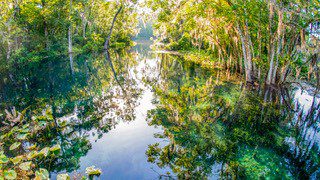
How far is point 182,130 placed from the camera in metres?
10.5

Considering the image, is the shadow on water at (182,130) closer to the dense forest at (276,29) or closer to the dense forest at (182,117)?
the dense forest at (182,117)

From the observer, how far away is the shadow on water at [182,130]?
7.79 m

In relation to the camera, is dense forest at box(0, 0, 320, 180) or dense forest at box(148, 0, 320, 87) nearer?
dense forest at box(0, 0, 320, 180)

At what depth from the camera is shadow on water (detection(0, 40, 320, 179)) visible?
779 centimetres

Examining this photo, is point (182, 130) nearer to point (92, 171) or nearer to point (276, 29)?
point (92, 171)

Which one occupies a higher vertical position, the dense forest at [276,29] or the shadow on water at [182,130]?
the dense forest at [276,29]

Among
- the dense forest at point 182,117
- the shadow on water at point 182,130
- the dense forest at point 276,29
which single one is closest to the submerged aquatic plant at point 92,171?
the dense forest at point 182,117

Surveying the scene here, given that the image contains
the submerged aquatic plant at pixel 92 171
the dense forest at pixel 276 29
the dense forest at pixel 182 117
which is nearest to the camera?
the submerged aquatic plant at pixel 92 171

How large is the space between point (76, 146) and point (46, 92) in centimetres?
1089

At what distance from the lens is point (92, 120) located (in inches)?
494

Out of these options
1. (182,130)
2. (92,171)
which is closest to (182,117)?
(182,130)

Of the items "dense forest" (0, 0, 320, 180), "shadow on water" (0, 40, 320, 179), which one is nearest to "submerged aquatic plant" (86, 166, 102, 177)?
"dense forest" (0, 0, 320, 180)

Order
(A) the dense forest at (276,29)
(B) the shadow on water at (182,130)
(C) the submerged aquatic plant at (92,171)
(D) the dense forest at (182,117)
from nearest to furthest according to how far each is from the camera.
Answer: (C) the submerged aquatic plant at (92,171) < (D) the dense forest at (182,117) < (B) the shadow on water at (182,130) < (A) the dense forest at (276,29)

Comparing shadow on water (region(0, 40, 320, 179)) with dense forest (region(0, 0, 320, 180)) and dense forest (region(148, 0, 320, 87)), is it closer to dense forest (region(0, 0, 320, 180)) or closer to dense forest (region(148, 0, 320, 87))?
dense forest (region(0, 0, 320, 180))
